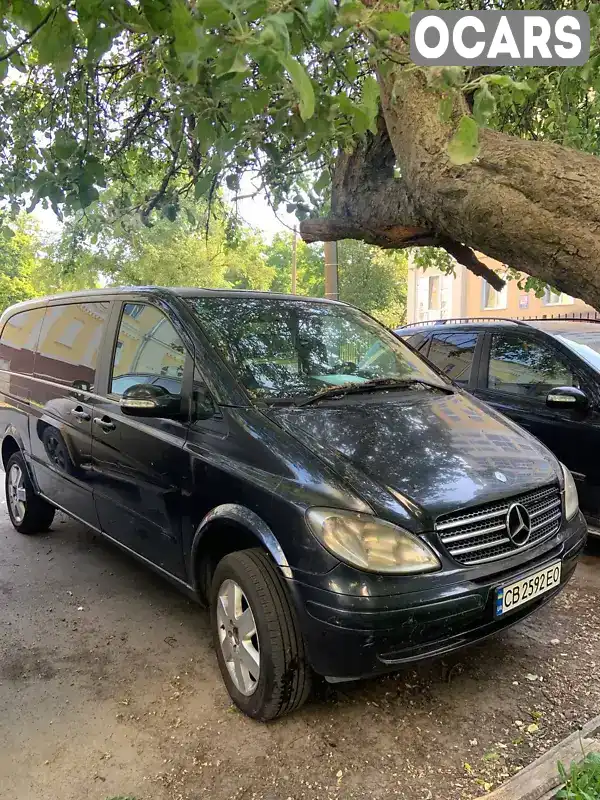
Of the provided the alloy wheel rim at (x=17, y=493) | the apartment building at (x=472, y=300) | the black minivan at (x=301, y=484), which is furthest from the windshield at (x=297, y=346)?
the apartment building at (x=472, y=300)

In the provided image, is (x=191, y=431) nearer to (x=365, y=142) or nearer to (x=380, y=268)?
(x=365, y=142)

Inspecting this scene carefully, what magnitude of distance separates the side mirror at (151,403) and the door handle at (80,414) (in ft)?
2.82

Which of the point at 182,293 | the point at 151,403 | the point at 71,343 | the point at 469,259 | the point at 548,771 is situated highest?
the point at 469,259

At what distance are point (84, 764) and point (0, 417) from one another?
366cm

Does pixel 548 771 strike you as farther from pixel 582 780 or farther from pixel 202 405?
pixel 202 405

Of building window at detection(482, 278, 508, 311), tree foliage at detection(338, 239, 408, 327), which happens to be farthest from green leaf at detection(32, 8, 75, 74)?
tree foliage at detection(338, 239, 408, 327)

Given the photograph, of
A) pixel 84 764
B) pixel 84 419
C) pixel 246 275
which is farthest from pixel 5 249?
pixel 84 764

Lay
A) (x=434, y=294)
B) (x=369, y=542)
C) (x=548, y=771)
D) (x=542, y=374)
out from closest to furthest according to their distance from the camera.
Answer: (x=548, y=771) → (x=369, y=542) → (x=542, y=374) → (x=434, y=294)

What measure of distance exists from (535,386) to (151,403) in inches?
125

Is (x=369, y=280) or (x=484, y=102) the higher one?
(x=484, y=102)

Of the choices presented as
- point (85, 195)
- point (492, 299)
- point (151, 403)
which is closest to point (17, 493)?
point (85, 195)

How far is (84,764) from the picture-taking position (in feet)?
7.98

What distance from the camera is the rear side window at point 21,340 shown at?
16.1 ft

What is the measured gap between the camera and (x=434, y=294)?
28.7 m
